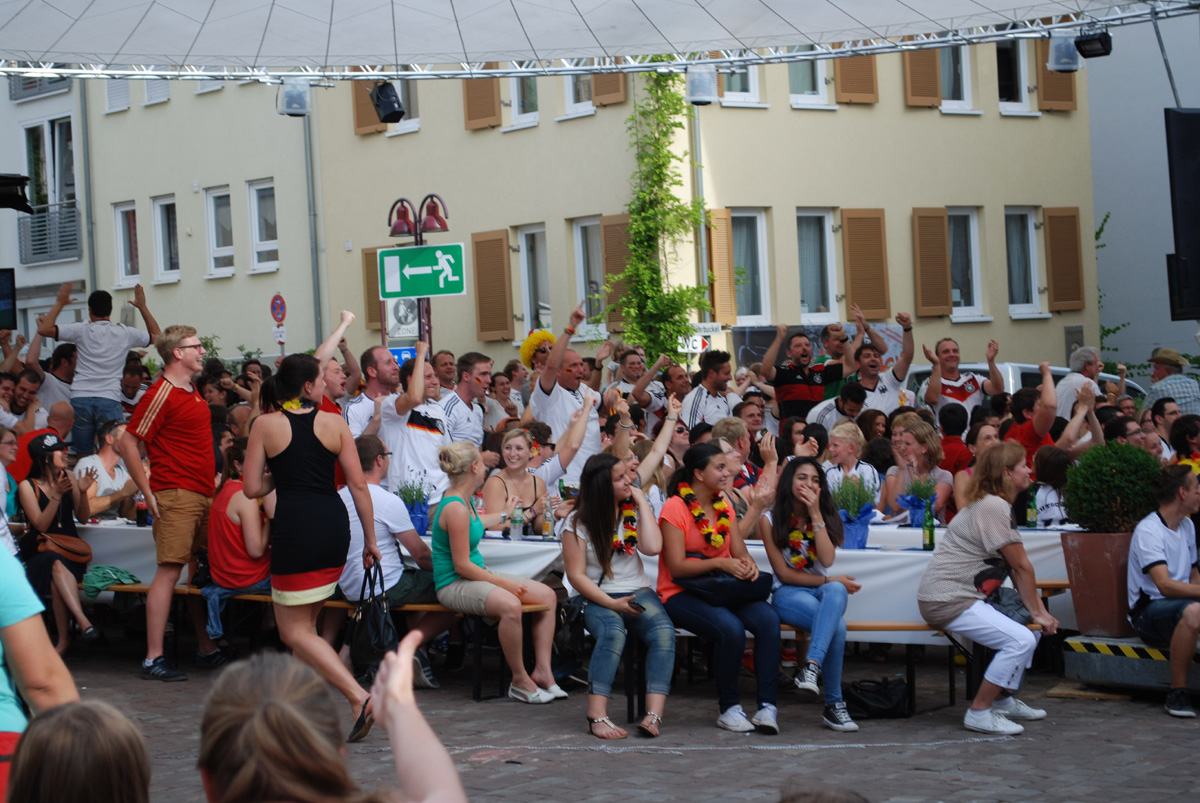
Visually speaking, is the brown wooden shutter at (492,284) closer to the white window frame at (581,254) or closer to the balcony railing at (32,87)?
the white window frame at (581,254)

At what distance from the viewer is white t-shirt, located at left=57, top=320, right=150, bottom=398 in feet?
51.3

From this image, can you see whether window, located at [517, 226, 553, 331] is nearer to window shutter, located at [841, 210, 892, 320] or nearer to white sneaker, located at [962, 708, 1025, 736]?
window shutter, located at [841, 210, 892, 320]

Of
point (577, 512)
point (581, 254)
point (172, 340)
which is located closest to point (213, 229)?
point (581, 254)

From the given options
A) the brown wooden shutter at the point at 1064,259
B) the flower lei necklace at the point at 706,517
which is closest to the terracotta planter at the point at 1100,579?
the flower lei necklace at the point at 706,517

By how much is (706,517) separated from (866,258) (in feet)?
53.2

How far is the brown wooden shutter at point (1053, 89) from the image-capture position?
84.1ft

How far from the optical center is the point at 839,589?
859 cm

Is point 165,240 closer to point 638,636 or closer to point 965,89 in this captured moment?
point 965,89

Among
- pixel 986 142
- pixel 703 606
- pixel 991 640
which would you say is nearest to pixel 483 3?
pixel 703 606

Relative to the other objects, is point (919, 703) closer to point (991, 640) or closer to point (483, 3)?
point (991, 640)

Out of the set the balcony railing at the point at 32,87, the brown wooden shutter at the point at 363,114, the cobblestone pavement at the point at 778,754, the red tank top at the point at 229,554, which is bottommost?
the cobblestone pavement at the point at 778,754

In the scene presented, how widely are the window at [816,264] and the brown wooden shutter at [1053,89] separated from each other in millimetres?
4729

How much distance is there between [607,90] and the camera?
2286 centimetres

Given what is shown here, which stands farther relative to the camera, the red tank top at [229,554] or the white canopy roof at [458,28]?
the white canopy roof at [458,28]
